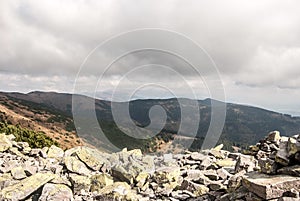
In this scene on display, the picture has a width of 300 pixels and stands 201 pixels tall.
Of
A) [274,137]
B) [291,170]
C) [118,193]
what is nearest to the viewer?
[291,170]

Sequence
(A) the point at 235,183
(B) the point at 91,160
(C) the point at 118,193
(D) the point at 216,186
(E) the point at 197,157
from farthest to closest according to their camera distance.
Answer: (E) the point at 197,157, (B) the point at 91,160, (D) the point at 216,186, (C) the point at 118,193, (A) the point at 235,183

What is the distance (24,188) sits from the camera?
20.1 meters

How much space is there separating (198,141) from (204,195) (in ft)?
550

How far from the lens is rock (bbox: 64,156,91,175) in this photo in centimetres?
2614

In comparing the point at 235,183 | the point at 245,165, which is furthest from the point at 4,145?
the point at 235,183

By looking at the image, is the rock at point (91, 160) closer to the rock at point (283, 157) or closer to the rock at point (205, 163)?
the rock at point (205, 163)

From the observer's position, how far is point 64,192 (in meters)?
19.6

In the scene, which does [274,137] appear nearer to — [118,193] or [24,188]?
[118,193]

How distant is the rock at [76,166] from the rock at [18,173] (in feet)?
12.1

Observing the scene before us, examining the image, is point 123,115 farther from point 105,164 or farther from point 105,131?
point 105,131

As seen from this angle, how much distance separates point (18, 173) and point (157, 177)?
11.7 m

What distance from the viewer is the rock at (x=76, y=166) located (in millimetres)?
26141

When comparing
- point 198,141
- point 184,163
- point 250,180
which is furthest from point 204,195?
point 198,141

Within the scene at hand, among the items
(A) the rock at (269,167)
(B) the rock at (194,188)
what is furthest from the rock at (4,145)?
(A) the rock at (269,167)
